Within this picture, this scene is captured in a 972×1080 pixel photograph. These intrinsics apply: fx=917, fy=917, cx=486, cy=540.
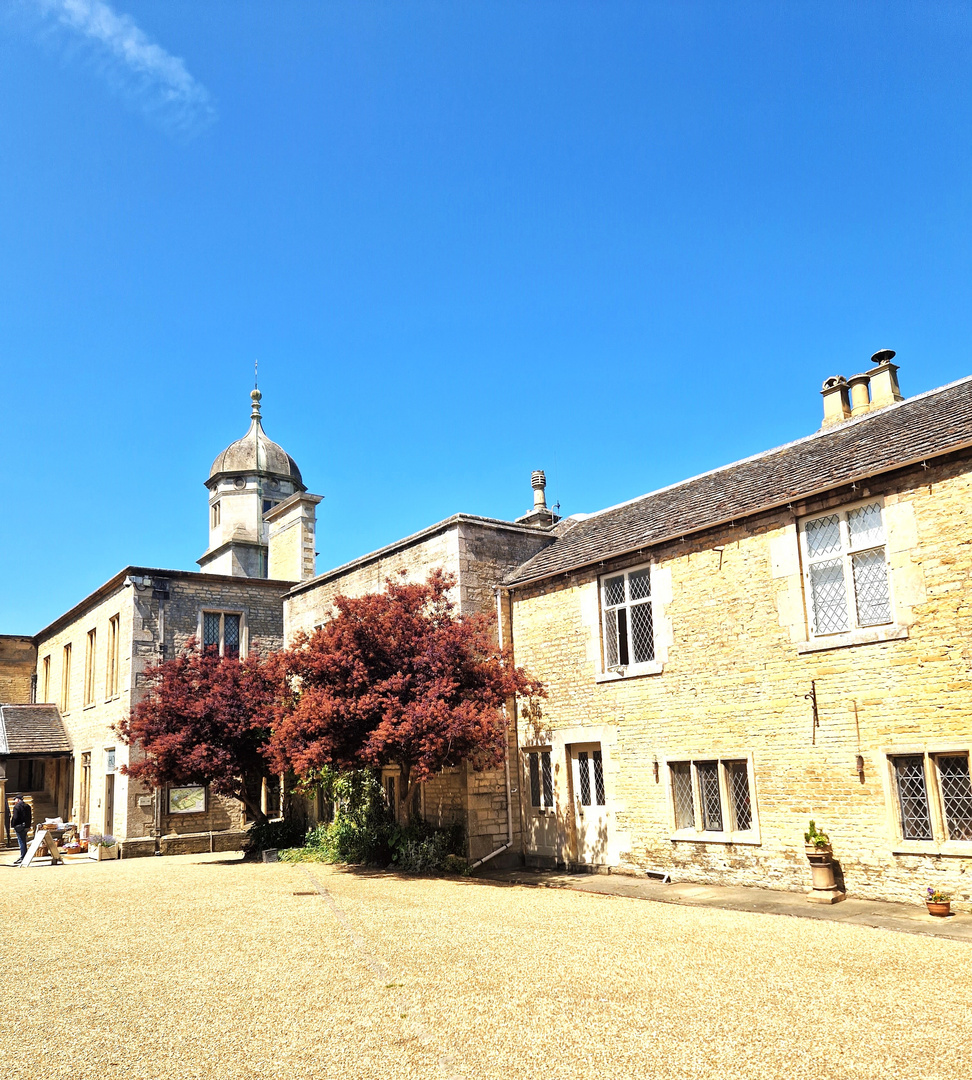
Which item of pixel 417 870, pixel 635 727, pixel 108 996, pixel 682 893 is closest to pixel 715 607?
pixel 635 727

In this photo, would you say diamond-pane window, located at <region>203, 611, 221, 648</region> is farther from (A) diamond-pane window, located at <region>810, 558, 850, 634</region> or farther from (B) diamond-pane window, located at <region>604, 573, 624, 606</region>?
(A) diamond-pane window, located at <region>810, 558, 850, 634</region>

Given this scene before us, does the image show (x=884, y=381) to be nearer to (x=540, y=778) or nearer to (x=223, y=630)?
(x=540, y=778)

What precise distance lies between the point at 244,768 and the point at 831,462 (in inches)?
514

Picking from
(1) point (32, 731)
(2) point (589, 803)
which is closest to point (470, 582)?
(2) point (589, 803)

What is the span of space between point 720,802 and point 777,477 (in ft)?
15.7

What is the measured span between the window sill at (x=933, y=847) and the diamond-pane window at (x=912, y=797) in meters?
0.14

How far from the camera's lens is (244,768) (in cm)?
1908

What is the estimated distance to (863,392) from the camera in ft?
53.3

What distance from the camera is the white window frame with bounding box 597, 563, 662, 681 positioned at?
14133 mm

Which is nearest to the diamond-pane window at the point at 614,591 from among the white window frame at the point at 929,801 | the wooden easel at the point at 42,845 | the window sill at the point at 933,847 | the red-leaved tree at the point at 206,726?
the white window frame at the point at 929,801

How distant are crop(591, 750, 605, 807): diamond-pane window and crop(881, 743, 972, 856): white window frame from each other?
16.5ft

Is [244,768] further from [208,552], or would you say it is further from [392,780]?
[208,552]

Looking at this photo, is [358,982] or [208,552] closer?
[358,982]

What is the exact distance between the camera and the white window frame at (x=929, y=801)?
10.2 metres
